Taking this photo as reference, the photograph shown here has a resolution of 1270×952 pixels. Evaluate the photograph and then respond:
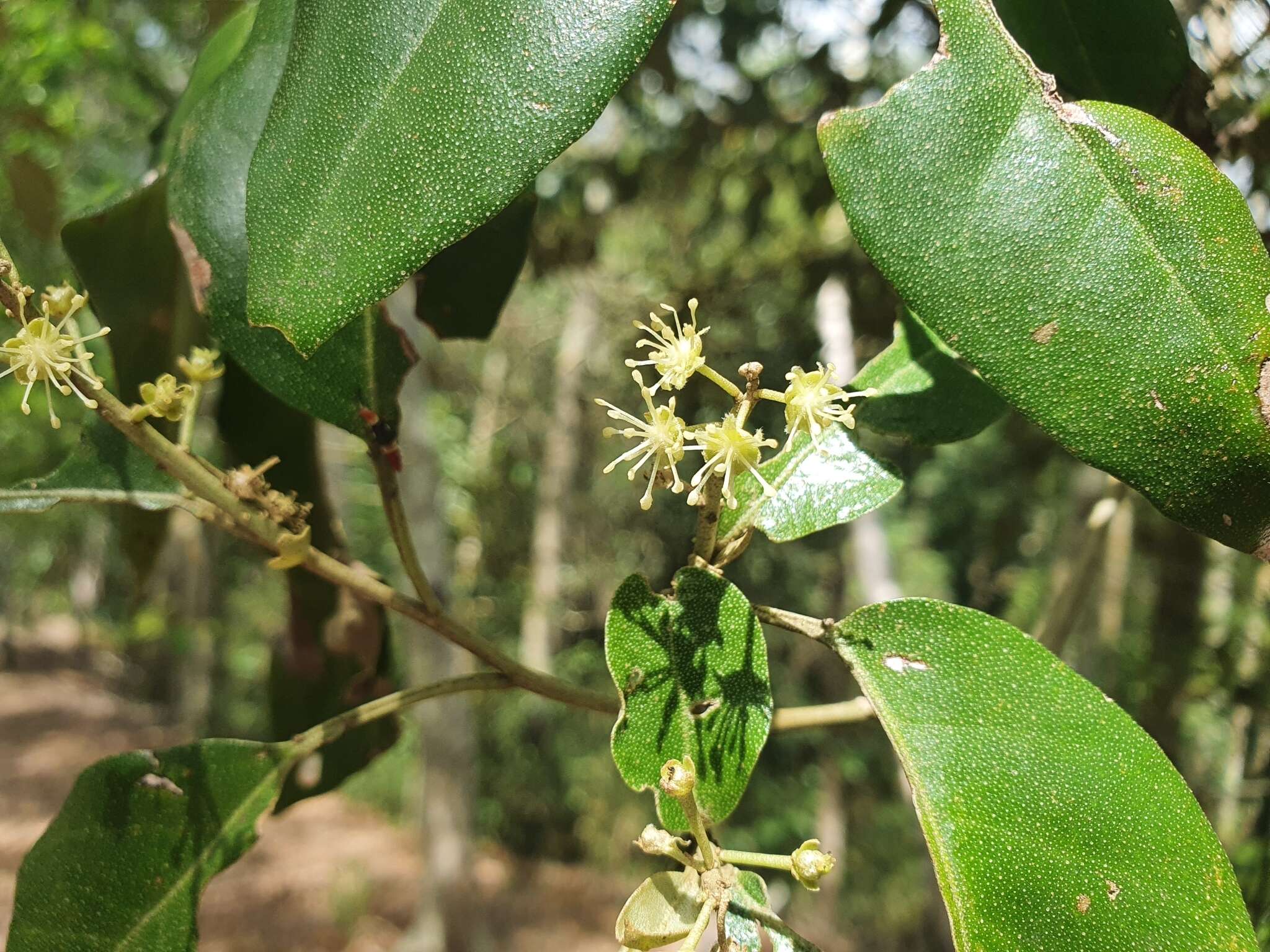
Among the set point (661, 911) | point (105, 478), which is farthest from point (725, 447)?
point (105, 478)

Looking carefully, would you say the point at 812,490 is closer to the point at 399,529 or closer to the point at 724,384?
the point at 724,384

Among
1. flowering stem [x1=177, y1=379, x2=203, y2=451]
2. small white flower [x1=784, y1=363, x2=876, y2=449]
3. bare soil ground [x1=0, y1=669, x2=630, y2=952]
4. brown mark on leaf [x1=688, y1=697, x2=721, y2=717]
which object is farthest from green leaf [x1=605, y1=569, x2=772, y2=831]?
bare soil ground [x1=0, y1=669, x2=630, y2=952]

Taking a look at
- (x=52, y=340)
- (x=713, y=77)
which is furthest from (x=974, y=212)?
(x=713, y=77)

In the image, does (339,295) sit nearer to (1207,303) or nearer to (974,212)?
(974,212)

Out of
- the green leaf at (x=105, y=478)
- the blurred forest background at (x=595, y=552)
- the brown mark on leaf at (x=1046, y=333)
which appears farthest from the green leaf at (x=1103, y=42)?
the green leaf at (x=105, y=478)

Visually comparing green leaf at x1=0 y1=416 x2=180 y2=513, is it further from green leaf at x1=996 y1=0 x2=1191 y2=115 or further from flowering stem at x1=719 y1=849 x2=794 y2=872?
green leaf at x1=996 y1=0 x2=1191 y2=115
